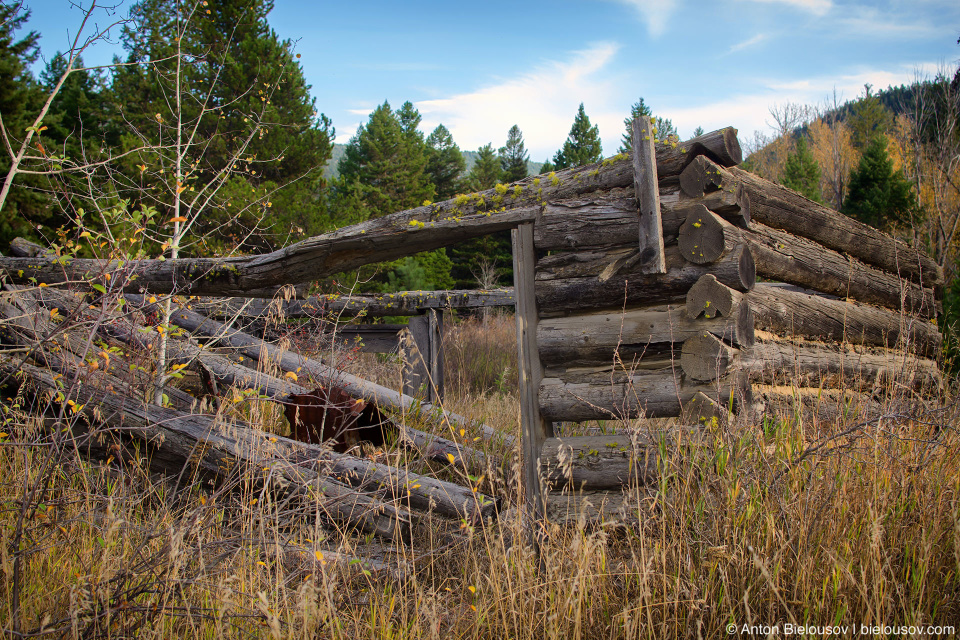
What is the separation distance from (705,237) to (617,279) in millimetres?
569

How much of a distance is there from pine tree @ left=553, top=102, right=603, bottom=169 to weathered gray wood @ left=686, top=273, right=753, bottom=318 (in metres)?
28.9

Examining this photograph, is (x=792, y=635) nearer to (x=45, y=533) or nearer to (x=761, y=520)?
(x=761, y=520)

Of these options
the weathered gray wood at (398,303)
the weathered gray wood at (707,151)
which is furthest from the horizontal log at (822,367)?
the weathered gray wood at (398,303)

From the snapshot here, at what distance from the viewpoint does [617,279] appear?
3539 mm

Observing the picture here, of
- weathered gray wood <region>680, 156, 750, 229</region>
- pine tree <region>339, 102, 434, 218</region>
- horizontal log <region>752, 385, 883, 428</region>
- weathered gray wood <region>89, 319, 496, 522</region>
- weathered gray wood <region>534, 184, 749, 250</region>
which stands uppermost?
pine tree <region>339, 102, 434, 218</region>

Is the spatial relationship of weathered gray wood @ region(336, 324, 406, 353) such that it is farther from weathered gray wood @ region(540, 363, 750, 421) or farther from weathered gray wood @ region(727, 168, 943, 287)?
weathered gray wood @ region(727, 168, 943, 287)

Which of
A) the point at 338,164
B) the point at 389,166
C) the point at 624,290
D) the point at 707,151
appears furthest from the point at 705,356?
the point at 338,164

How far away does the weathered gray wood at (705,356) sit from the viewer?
3105 mm

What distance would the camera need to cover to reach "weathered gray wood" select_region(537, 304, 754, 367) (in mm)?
3240

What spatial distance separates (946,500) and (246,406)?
4.84 metres

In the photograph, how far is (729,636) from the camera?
6.81 ft

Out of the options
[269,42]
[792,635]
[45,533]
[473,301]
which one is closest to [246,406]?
[45,533]

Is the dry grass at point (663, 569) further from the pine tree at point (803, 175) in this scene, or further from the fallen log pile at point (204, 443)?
the pine tree at point (803, 175)

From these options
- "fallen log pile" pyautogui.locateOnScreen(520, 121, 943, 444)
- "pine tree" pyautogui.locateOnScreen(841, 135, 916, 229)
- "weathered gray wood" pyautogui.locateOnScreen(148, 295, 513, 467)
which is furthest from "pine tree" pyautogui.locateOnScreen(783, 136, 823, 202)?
"weathered gray wood" pyautogui.locateOnScreen(148, 295, 513, 467)
